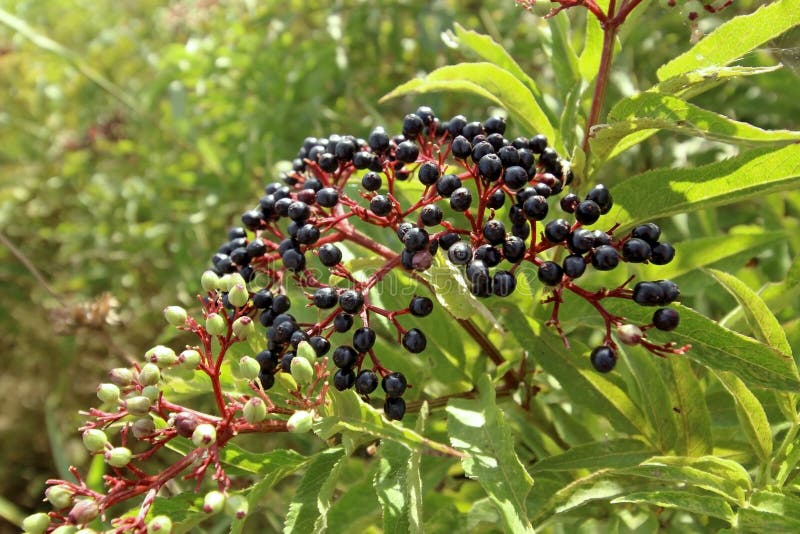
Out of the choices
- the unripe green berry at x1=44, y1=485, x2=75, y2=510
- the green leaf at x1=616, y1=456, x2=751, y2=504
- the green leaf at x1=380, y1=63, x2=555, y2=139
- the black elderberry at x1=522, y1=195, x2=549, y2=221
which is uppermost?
the green leaf at x1=380, y1=63, x2=555, y2=139

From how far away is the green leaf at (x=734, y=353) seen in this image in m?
1.57

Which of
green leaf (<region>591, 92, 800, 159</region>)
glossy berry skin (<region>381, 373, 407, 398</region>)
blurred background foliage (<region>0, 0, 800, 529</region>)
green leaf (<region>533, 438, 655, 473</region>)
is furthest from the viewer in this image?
blurred background foliage (<region>0, 0, 800, 529</region>)

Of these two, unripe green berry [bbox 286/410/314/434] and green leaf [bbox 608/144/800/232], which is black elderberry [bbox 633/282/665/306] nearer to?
green leaf [bbox 608/144/800/232]

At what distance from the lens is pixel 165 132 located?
197 inches

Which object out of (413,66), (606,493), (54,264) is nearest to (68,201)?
(54,264)

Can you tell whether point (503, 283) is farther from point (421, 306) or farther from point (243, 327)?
point (243, 327)

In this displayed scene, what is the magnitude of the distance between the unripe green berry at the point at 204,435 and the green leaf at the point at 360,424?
236 mm

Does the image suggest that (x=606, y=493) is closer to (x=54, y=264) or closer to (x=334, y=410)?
(x=334, y=410)

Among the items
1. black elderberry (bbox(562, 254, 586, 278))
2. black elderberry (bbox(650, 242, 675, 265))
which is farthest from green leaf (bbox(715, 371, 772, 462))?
black elderberry (bbox(562, 254, 586, 278))

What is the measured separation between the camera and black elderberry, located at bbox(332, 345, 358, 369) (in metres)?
1.73

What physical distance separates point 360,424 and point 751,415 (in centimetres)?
101

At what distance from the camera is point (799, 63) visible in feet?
6.10

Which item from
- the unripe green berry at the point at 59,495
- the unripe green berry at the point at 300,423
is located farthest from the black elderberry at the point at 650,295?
the unripe green berry at the point at 59,495

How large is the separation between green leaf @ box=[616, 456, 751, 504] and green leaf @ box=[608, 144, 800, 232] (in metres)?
0.63
